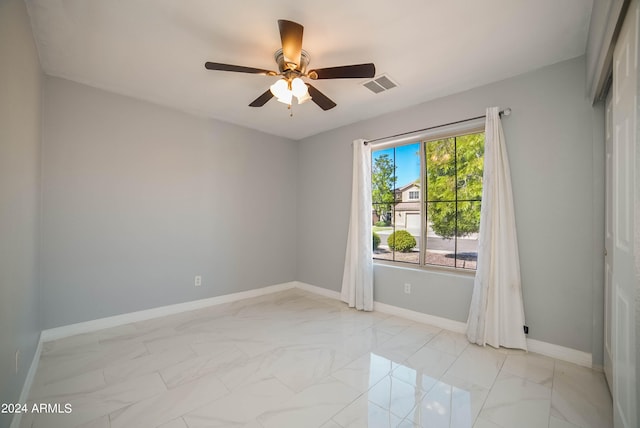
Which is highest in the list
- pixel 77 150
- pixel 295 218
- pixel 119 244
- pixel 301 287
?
pixel 77 150

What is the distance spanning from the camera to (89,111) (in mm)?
2807

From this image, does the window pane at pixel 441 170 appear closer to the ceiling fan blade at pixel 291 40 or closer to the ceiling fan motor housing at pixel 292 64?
the ceiling fan motor housing at pixel 292 64

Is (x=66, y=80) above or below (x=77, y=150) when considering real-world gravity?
above

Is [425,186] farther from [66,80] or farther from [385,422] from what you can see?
[66,80]

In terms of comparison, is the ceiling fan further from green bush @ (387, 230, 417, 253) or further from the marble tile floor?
the marble tile floor

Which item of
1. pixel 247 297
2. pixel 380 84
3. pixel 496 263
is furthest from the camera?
pixel 247 297

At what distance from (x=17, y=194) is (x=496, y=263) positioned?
3.79 m

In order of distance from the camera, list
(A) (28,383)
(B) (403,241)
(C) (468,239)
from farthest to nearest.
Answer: (B) (403,241), (C) (468,239), (A) (28,383)

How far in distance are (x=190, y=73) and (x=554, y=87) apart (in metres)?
3.42

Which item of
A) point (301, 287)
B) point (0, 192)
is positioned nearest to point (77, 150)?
point (0, 192)

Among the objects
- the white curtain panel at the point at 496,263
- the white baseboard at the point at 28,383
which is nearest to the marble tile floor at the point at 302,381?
the white baseboard at the point at 28,383

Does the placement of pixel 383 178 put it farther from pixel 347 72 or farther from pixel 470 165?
pixel 347 72

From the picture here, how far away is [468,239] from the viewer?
2.95 meters

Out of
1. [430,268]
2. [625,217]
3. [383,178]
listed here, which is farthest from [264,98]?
[430,268]
